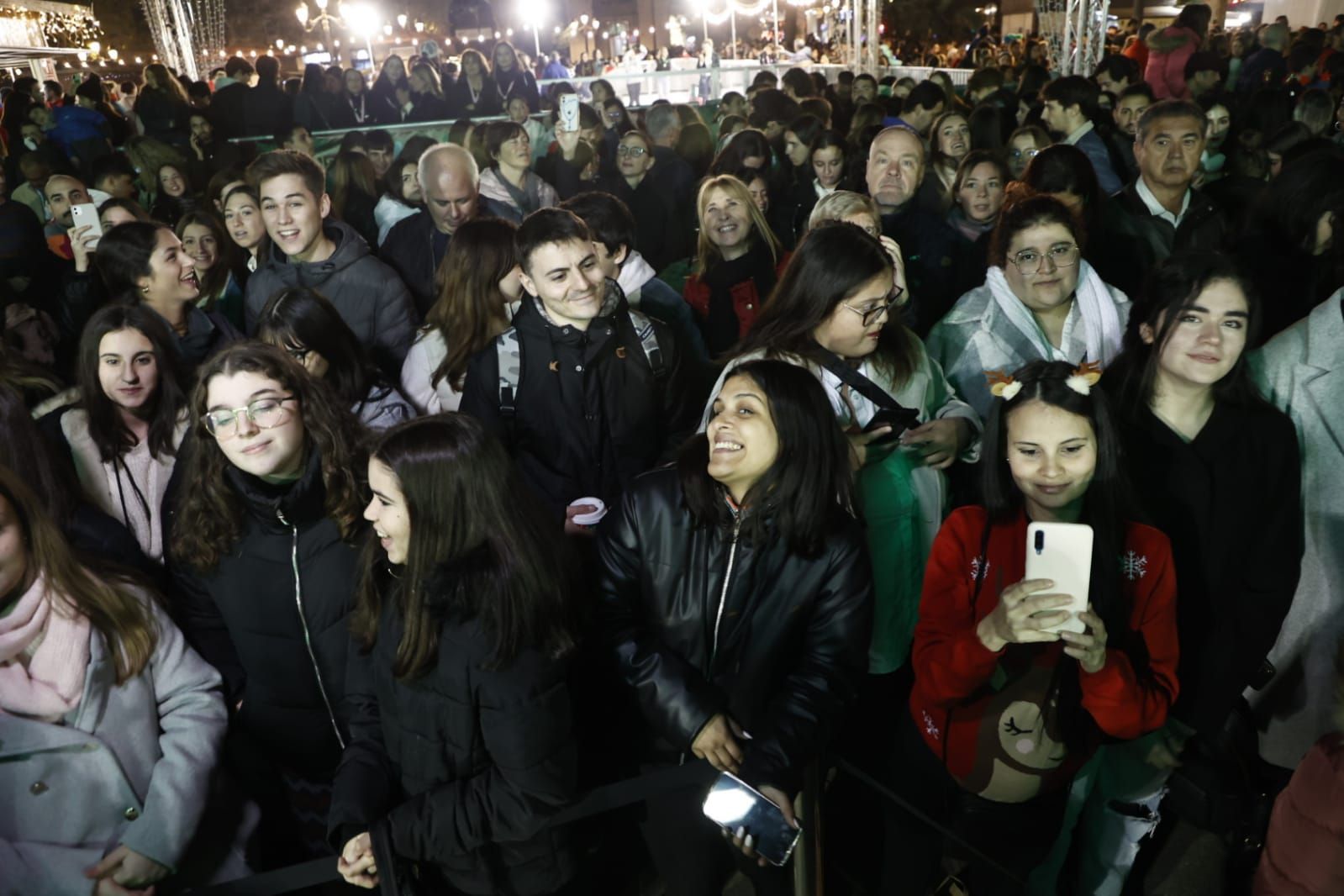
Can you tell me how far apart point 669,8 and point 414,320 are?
50509mm

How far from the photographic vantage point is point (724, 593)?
2.42m

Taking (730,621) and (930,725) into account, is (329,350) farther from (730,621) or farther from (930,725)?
(930,725)

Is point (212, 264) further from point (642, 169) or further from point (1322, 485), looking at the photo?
point (1322, 485)

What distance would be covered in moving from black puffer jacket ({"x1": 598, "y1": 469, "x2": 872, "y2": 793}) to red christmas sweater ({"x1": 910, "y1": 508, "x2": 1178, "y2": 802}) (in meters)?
0.22

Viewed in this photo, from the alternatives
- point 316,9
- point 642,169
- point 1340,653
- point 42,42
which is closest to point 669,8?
→ point 316,9

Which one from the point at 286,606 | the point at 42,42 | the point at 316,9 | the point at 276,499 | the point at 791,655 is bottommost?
the point at 791,655

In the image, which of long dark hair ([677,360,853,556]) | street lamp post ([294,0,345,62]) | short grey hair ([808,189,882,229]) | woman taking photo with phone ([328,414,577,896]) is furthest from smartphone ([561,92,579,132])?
street lamp post ([294,0,345,62])

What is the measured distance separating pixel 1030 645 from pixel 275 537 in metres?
2.13

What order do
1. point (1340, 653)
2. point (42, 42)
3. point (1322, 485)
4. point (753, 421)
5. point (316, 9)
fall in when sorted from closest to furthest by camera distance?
point (1340, 653)
point (753, 421)
point (1322, 485)
point (42, 42)
point (316, 9)

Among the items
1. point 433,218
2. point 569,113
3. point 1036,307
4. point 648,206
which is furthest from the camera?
point 569,113

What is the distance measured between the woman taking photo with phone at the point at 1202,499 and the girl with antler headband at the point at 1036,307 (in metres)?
0.56

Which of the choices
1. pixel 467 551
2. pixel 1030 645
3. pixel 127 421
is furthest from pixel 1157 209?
pixel 127 421

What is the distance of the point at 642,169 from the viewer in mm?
7793

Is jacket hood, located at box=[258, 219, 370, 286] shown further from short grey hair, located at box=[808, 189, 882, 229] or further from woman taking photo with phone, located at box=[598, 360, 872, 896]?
woman taking photo with phone, located at box=[598, 360, 872, 896]
